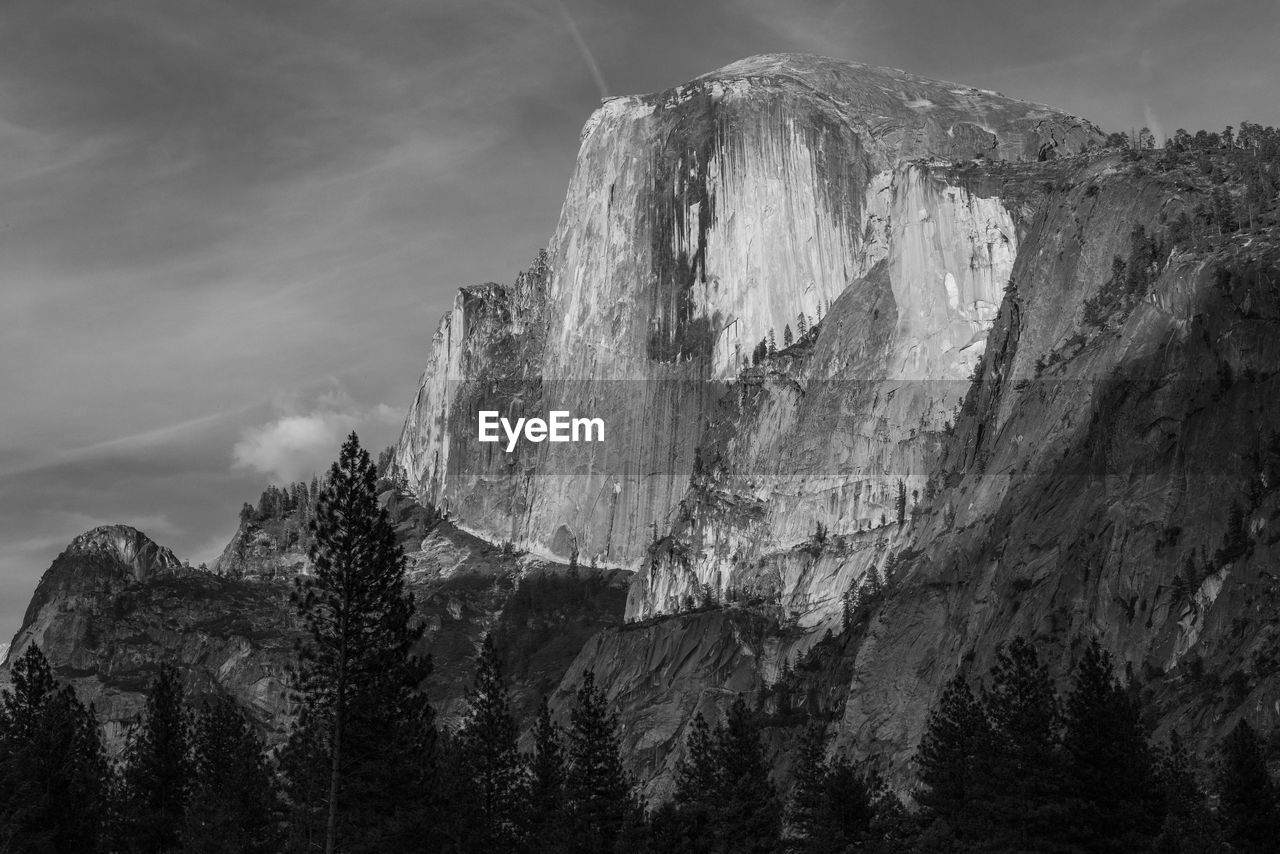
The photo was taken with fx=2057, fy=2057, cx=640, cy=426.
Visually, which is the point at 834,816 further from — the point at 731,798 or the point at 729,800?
the point at 729,800

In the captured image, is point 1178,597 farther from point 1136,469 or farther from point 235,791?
point 235,791

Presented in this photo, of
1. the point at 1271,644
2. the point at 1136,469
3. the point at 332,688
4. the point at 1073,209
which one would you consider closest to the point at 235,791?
the point at 332,688

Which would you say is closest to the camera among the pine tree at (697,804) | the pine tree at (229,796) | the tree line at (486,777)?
the tree line at (486,777)

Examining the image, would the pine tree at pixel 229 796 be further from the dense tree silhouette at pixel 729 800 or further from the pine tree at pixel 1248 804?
the pine tree at pixel 1248 804

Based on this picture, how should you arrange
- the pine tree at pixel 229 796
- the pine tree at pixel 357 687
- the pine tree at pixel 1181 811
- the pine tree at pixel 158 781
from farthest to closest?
the pine tree at pixel 158 781 < the pine tree at pixel 229 796 < the pine tree at pixel 1181 811 < the pine tree at pixel 357 687

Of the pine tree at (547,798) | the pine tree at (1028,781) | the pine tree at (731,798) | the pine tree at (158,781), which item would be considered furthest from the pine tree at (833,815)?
the pine tree at (158,781)

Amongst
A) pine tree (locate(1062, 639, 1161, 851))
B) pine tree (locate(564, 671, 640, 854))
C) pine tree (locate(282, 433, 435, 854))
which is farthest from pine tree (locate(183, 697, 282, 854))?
pine tree (locate(1062, 639, 1161, 851))

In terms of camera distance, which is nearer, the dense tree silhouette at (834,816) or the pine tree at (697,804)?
the pine tree at (697,804)

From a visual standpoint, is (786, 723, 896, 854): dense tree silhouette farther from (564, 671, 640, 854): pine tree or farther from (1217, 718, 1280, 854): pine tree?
(1217, 718, 1280, 854): pine tree
